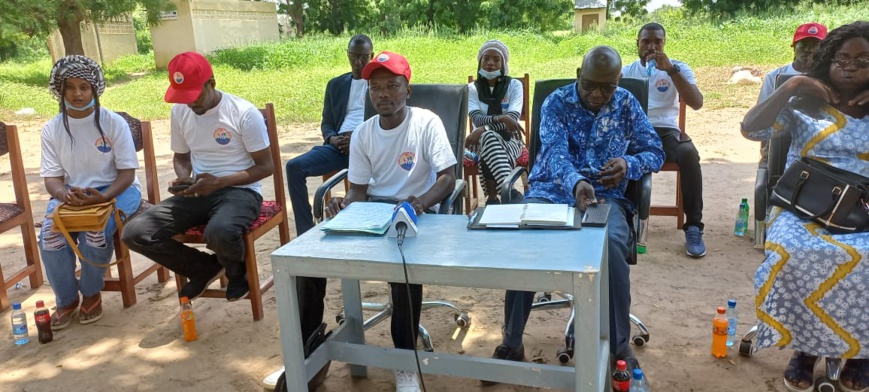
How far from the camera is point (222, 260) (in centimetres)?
333

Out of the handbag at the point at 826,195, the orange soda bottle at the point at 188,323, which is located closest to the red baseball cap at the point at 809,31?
the handbag at the point at 826,195

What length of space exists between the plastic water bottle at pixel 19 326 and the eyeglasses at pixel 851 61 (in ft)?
13.2

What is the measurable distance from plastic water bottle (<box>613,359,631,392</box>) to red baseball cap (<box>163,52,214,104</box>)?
2415 millimetres

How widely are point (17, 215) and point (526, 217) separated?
10.6 ft

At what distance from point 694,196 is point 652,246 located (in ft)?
1.42

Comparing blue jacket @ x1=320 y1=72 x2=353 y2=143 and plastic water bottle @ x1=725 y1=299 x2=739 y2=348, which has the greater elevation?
blue jacket @ x1=320 y1=72 x2=353 y2=143

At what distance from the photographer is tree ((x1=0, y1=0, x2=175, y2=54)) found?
47.4 feet

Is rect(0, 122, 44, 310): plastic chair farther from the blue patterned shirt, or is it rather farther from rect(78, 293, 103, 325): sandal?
the blue patterned shirt

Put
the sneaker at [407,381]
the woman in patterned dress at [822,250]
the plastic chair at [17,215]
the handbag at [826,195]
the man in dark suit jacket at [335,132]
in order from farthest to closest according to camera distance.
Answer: the man in dark suit jacket at [335,132] < the plastic chair at [17,215] < the sneaker at [407,381] < the handbag at [826,195] < the woman in patterned dress at [822,250]

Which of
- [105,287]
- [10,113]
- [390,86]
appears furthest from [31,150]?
[390,86]

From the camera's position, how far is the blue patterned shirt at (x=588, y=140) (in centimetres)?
297

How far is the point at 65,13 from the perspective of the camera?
15.4 metres

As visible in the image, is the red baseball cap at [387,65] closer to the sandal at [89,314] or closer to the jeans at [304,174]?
the jeans at [304,174]

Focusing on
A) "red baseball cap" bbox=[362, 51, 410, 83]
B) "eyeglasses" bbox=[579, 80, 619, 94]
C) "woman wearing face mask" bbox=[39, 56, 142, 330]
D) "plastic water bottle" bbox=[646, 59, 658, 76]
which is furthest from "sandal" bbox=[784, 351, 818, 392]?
"woman wearing face mask" bbox=[39, 56, 142, 330]
